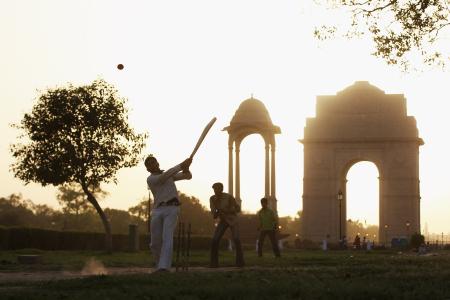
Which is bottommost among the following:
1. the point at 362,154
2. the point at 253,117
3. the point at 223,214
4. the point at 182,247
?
the point at 182,247

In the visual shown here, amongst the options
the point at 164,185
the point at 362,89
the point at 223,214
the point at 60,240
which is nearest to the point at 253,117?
the point at 362,89

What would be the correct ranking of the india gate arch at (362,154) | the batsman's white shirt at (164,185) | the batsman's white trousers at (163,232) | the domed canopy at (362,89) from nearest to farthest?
the batsman's white trousers at (163,232), the batsman's white shirt at (164,185), the india gate arch at (362,154), the domed canopy at (362,89)

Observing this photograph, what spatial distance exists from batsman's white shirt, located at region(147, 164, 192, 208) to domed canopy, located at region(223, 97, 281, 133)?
179ft

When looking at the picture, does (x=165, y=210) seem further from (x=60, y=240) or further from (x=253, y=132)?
(x=253, y=132)

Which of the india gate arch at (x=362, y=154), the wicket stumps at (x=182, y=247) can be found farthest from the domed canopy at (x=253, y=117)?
the wicket stumps at (x=182, y=247)

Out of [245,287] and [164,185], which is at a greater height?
[164,185]

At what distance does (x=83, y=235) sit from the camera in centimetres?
5278

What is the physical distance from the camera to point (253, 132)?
71.0 meters

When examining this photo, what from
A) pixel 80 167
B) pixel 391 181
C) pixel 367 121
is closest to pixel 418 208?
pixel 391 181

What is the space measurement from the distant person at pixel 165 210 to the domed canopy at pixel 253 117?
54.7 m

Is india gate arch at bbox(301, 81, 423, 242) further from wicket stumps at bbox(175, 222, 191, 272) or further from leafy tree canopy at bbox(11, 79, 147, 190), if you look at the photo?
wicket stumps at bbox(175, 222, 191, 272)

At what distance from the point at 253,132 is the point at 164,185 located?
184 ft

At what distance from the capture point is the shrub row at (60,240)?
154ft

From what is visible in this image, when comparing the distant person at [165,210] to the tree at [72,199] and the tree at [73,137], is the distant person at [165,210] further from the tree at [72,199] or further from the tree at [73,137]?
the tree at [72,199]
